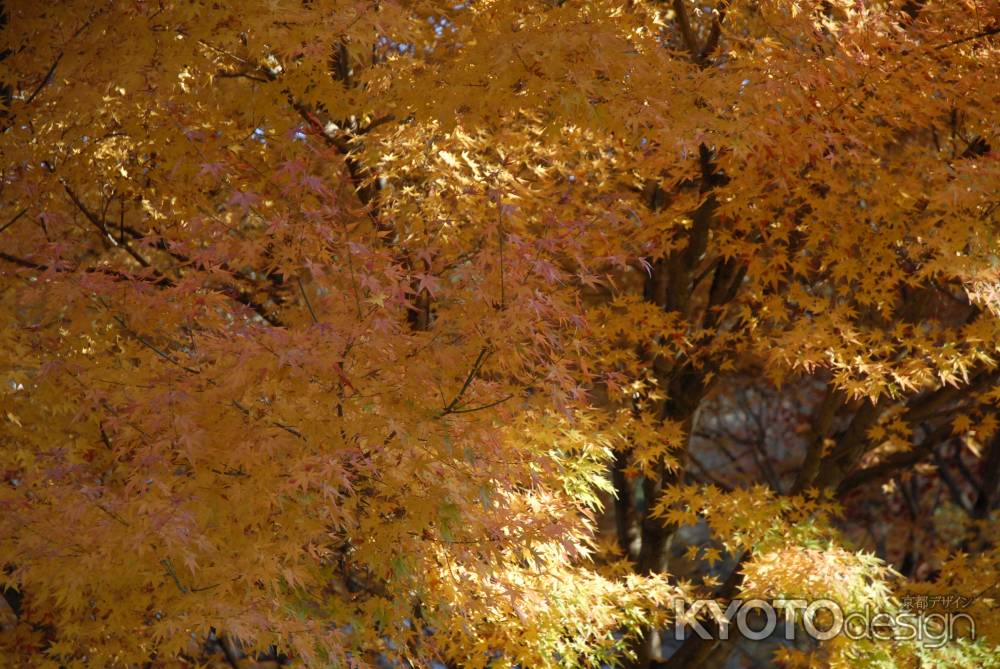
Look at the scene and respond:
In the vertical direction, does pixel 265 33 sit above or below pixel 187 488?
above

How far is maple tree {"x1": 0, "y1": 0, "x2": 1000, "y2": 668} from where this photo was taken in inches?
154

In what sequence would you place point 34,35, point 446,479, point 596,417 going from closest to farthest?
point 446,479 < point 34,35 < point 596,417

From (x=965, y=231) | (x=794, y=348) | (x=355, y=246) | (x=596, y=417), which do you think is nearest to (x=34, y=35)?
(x=355, y=246)

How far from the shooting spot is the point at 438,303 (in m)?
5.38

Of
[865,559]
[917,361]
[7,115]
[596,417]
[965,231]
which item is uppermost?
[7,115]

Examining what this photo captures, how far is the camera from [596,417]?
5.90 m

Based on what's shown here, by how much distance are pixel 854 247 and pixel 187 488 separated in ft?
14.0

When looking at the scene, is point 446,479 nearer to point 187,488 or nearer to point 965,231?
point 187,488

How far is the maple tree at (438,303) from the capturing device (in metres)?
3.90

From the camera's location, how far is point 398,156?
5.46 metres

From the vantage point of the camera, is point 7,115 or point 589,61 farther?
point 7,115

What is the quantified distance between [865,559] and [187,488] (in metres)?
3.85

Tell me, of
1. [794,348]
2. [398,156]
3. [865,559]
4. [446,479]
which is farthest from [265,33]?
[865,559]

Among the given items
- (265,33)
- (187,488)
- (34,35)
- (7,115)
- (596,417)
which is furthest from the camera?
(596,417)
